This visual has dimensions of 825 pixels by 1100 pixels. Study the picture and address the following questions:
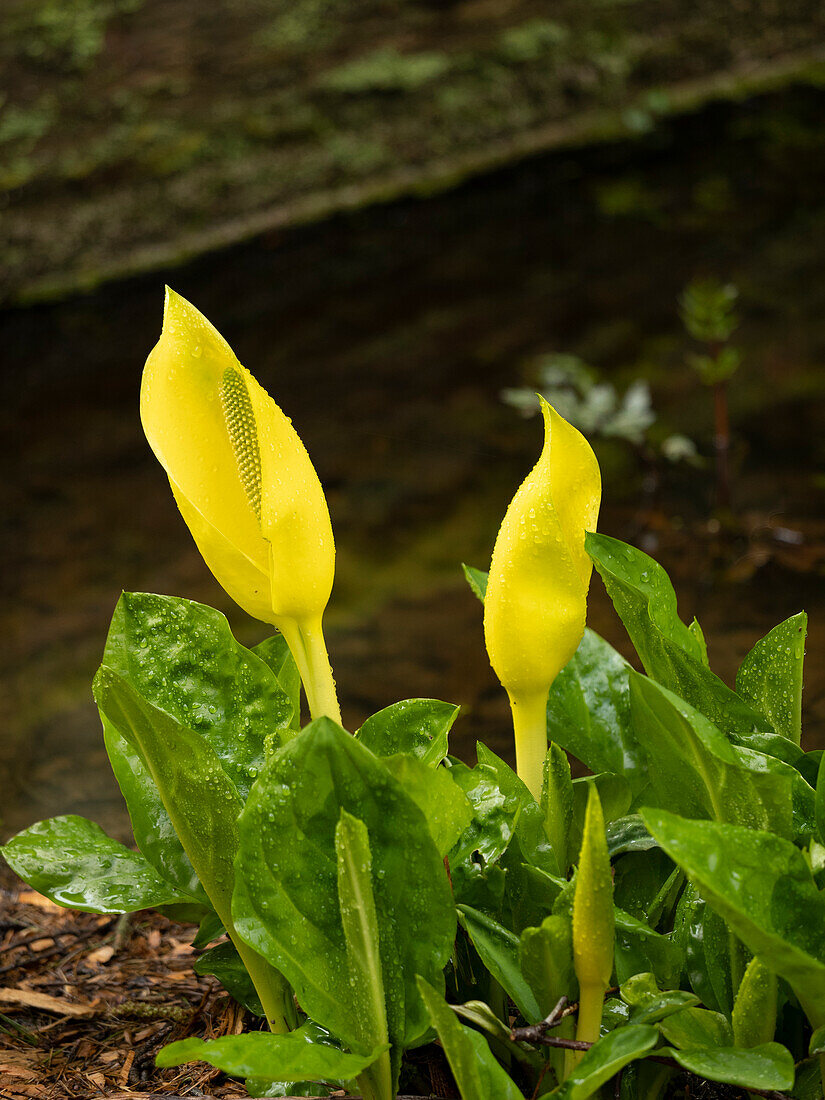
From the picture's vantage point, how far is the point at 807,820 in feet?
2.46

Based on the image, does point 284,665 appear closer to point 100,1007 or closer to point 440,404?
point 100,1007

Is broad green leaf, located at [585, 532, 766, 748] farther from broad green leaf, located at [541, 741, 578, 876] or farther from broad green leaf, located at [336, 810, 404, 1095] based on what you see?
broad green leaf, located at [336, 810, 404, 1095]

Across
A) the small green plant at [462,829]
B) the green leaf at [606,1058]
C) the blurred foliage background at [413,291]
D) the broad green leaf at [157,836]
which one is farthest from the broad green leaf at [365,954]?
the blurred foliage background at [413,291]

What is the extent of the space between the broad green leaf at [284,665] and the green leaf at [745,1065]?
1.17ft

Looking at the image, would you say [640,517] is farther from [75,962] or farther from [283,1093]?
[283,1093]

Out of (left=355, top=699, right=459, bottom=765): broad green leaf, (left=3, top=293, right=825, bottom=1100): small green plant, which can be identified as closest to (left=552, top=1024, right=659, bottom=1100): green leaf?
(left=3, top=293, right=825, bottom=1100): small green plant

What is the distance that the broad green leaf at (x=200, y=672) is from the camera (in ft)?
2.69

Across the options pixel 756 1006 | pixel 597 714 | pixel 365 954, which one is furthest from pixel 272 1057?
pixel 597 714

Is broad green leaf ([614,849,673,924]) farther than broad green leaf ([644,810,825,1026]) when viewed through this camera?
Yes

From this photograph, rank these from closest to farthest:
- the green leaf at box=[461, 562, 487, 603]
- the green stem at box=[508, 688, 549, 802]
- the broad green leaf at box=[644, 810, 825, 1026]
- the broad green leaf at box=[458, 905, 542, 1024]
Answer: the broad green leaf at box=[644, 810, 825, 1026] → the broad green leaf at box=[458, 905, 542, 1024] → the green stem at box=[508, 688, 549, 802] → the green leaf at box=[461, 562, 487, 603]

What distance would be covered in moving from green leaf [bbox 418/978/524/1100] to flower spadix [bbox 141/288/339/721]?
0.26 meters

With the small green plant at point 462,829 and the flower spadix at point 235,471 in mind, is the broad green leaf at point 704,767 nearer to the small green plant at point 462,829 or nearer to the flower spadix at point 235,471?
the small green plant at point 462,829

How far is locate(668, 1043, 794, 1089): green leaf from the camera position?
0.60m

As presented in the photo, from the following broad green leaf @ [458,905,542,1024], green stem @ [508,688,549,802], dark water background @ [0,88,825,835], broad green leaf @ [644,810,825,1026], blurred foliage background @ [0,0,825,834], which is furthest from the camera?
blurred foliage background @ [0,0,825,834]
